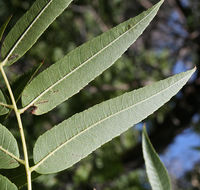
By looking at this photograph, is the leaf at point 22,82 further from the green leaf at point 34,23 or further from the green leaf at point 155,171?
the green leaf at point 155,171

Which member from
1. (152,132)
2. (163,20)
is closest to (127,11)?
(163,20)

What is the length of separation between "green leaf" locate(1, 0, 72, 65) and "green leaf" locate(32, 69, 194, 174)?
190 mm

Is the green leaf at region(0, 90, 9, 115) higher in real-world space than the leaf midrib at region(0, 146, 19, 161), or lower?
higher

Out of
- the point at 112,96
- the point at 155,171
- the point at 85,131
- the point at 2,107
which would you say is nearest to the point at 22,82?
the point at 2,107

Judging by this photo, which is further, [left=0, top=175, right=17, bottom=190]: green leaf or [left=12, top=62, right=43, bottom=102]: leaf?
[left=12, top=62, right=43, bottom=102]: leaf

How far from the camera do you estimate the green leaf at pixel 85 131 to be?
650 mm

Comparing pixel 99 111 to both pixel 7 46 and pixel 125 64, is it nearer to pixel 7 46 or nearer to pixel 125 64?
pixel 7 46

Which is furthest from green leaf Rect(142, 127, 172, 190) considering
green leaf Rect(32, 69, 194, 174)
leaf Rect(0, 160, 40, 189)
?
leaf Rect(0, 160, 40, 189)

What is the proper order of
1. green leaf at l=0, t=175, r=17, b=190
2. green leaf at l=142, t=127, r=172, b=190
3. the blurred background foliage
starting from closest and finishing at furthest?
1. green leaf at l=0, t=175, r=17, b=190
2. green leaf at l=142, t=127, r=172, b=190
3. the blurred background foliage

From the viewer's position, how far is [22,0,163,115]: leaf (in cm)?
67

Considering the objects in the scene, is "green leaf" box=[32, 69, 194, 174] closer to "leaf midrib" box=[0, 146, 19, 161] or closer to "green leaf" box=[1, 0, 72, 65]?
"leaf midrib" box=[0, 146, 19, 161]

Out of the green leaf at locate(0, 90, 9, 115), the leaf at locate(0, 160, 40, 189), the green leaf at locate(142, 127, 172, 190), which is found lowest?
the green leaf at locate(142, 127, 172, 190)

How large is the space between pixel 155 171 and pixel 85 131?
0.21 m

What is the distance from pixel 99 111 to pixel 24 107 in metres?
0.17
